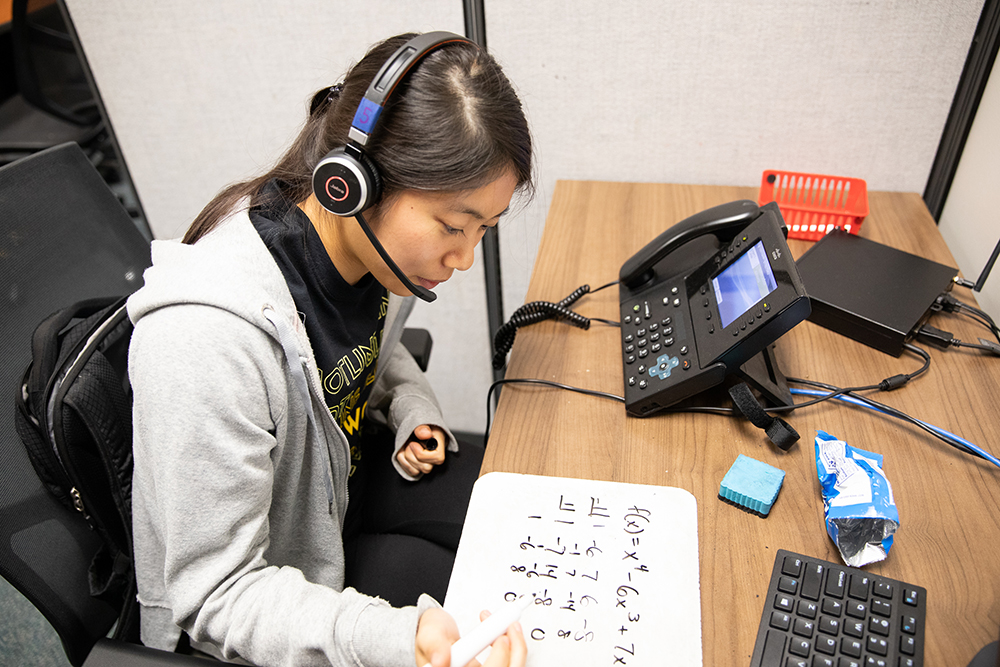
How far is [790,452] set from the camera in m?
0.68

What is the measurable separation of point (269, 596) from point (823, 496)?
1.76 ft

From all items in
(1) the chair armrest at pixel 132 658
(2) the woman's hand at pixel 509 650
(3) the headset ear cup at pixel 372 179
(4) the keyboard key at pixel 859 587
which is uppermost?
(3) the headset ear cup at pixel 372 179

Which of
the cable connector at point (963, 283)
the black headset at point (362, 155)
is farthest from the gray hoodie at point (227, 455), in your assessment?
the cable connector at point (963, 283)

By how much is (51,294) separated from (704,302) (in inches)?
29.5

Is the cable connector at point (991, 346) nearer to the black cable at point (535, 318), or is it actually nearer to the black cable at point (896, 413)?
the black cable at point (896, 413)

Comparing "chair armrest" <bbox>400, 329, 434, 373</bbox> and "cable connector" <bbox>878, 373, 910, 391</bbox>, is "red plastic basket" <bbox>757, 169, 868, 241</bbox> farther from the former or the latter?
"chair armrest" <bbox>400, 329, 434, 373</bbox>

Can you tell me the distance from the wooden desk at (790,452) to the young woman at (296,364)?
0.61 feet

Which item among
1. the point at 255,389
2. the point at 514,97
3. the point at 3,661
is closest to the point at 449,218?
the point at 514,97

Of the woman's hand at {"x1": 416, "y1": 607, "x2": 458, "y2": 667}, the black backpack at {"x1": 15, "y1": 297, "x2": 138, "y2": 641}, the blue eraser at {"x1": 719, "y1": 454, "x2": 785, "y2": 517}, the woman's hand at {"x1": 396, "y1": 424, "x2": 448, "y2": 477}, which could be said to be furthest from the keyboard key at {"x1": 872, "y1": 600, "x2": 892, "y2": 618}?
the black backpack at {"x1": 15, "y1": 297, "x2": 138, "y2": 641}

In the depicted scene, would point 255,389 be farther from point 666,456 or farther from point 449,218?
→ point 666,456

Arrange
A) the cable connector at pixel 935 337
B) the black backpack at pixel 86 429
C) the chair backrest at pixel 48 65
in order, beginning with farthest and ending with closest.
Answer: the chair backrest at pixel 48 65 → the cable connector at pixel 935 337 → the black backpack at pixel 86 429

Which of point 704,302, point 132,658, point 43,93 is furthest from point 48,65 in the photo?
point 704,302

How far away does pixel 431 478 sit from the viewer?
933mm

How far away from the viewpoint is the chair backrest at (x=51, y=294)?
603mm
